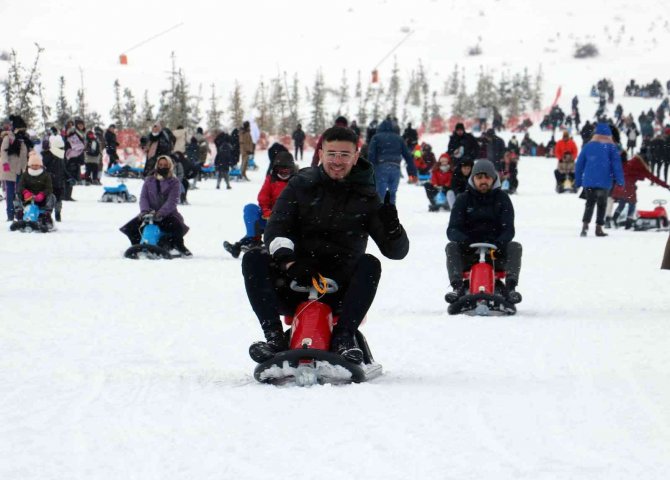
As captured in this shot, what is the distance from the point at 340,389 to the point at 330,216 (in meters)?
0.85

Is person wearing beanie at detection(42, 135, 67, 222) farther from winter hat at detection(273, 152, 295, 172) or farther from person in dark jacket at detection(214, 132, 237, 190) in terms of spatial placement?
person in dark jacket at detection(214, 132, 237, 190)

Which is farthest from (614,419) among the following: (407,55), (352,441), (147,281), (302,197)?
(407,55)

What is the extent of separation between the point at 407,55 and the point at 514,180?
274 ft

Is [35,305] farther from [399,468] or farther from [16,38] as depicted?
[16,38]

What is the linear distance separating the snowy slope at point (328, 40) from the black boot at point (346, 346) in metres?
74.9

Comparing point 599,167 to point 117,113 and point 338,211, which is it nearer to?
point 338,211

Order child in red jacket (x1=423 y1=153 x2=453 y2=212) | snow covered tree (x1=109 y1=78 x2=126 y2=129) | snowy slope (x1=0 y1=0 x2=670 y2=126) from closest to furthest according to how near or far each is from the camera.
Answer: child in red jacket (x1=423 y1=153 x2=453 y2=212), snow covered tree (x1=109 y1=78 x2=126 y2=129), snowy slope (x1=0 y1=0 x2=670 y2=126)

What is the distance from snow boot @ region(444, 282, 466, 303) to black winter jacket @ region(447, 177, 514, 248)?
1.14 ft

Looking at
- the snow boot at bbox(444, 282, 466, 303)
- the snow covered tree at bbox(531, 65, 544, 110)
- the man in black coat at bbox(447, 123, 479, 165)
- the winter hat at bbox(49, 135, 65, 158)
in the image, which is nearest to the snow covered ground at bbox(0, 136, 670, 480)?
the snow boot at bbox(444, 282, 466, 303)

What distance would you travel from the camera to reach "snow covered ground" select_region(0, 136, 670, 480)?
347 centimetres

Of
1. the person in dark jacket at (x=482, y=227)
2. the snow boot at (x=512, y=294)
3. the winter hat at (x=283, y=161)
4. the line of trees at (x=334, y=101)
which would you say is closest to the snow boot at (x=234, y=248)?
the winter hat at (x=283, y=161)

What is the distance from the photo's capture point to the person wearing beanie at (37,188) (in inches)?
588

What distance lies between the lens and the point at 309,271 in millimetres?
4922

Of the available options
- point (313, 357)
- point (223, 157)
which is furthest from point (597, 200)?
point (223, 157)
